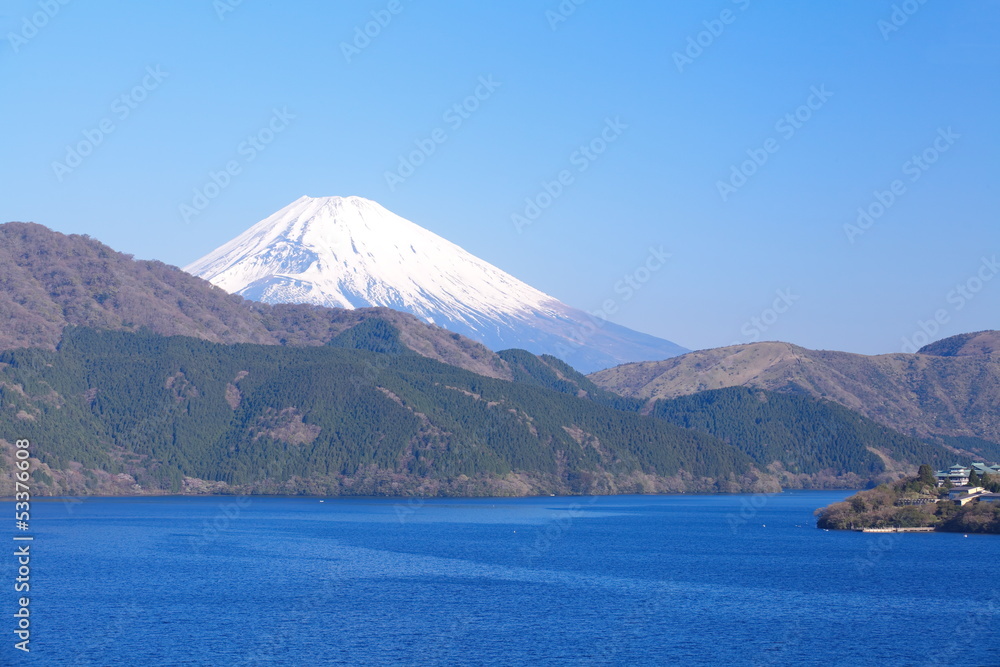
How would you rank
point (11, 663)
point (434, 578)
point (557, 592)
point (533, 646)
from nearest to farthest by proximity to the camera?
point (11, 663) < point (533, 646) < point (557, 592) < point (434, 578)

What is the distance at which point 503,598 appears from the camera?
285 ft

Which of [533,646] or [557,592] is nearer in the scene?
[533,646]

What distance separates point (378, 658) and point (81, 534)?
276ft

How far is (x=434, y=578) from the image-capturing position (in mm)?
98000

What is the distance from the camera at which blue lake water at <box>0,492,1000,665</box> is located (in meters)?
67.4

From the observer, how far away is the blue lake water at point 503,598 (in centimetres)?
6744

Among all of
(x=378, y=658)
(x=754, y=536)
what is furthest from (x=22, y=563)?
(x=754, y=536)

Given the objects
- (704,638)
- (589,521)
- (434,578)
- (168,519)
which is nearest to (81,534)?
(168,519)

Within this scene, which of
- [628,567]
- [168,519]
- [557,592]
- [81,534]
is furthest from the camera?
[168,519]

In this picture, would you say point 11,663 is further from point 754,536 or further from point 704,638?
point 754,536

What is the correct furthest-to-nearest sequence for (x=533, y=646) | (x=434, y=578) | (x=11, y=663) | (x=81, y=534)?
(x=81, y=534)
(x=434, y=578)
(x=533, y=646)
(x=11, y=663)

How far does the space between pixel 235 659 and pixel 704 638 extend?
26756 mm

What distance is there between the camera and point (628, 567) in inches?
4237

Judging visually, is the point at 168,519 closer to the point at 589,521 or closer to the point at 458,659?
the point at 589,521
